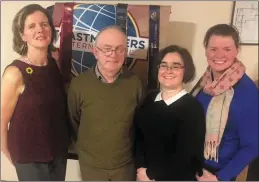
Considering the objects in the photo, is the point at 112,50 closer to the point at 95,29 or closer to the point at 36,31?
the point at 95,29

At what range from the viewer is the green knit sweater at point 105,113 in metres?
1.08

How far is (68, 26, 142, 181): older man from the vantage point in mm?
1067

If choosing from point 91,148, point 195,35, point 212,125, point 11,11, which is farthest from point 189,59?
point 11,11

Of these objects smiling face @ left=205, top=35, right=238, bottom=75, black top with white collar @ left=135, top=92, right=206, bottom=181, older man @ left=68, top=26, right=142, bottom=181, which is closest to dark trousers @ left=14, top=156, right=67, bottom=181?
older man @ left=68, top=26, right=142, bottom=181

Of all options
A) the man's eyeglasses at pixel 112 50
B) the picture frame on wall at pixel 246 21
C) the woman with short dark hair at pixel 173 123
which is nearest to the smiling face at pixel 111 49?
the man's eyeglasses at pixel 112 50

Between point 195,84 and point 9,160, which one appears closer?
point 195,84

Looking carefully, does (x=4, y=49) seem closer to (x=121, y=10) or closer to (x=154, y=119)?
(x=121, y=10)

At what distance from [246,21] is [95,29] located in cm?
51

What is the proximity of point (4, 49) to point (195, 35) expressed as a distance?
681 mm

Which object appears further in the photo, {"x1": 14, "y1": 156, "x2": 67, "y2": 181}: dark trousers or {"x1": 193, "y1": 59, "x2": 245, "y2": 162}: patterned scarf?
{"x1": 14, "y1": 156, "x2": 67, "y2": 181}: dark trousers

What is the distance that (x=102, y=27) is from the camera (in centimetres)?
109

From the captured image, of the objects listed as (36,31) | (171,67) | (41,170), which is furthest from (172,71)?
(41,170)

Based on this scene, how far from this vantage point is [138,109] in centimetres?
109

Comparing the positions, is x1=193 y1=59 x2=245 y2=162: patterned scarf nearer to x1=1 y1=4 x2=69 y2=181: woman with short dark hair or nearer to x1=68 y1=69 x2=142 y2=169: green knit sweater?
x1=68 y1=69 x2=142 y2=169: green knit sweater
